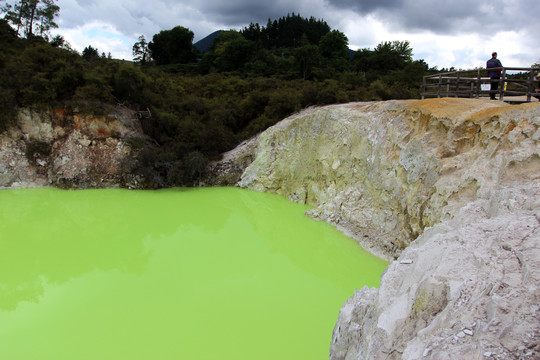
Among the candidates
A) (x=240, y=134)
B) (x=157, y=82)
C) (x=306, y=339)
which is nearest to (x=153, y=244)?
(x=306, y=339)

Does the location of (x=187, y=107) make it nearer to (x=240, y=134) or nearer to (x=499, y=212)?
(x=240, y=134)

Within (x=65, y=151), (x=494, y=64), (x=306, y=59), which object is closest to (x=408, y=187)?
(x=494, y=64)

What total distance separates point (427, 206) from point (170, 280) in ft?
18.2

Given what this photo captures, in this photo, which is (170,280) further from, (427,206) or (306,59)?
(306,59)

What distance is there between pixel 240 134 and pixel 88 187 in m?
→ 6.96

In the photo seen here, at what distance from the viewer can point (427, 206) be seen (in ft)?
23.7

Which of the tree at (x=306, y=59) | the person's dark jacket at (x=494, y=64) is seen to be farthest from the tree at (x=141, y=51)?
the person's dark jacket at (x=494, y=64)

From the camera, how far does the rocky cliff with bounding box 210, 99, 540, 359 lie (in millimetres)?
2479

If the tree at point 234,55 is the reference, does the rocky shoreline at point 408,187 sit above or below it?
below

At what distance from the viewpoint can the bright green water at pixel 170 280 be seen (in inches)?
209

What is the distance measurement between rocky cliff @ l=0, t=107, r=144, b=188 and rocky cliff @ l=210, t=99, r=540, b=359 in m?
4.19

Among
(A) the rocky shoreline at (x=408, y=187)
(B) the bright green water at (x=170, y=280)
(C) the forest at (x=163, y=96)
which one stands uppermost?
(C) the forest at (x=163, y=96)

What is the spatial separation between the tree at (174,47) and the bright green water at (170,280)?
28.9 m

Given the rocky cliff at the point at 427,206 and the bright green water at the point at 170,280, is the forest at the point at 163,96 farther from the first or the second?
the bright green water at the point at 170,280
